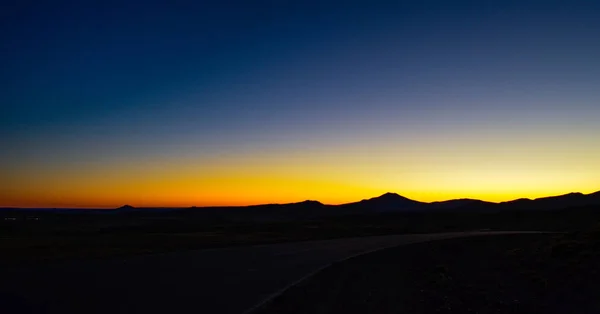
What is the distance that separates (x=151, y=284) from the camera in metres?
16.4

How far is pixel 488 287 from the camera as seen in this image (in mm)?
18984

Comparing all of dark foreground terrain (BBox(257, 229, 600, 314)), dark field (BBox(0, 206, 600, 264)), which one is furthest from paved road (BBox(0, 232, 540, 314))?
dark field (BBox(0, 206, 600, 264))

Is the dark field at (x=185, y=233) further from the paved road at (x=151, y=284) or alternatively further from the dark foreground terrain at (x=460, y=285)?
the dark foreground terrain at (x=460, y=285)

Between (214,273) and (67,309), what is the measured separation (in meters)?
7.97

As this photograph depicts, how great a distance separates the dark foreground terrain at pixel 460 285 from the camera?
47.1 feet

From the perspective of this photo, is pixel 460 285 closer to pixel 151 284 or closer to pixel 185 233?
pixel 151 284

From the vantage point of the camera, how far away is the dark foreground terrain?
47.1 feet

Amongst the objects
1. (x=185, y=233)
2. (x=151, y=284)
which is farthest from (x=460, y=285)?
(x=185, y=233)

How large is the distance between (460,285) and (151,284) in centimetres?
1000

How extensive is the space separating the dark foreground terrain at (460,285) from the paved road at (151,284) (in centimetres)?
121

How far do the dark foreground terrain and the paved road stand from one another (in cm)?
121

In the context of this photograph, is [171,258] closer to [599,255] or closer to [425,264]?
[425,264]

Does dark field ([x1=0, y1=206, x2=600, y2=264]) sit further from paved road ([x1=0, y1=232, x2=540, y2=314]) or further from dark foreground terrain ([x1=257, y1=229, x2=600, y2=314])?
dark foreground terrain ([x1=257, y1=229, x2=600, y2=314])

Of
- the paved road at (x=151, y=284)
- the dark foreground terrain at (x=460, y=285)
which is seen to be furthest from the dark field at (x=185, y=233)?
the dark foreground terrain at (x=460, y=285)
